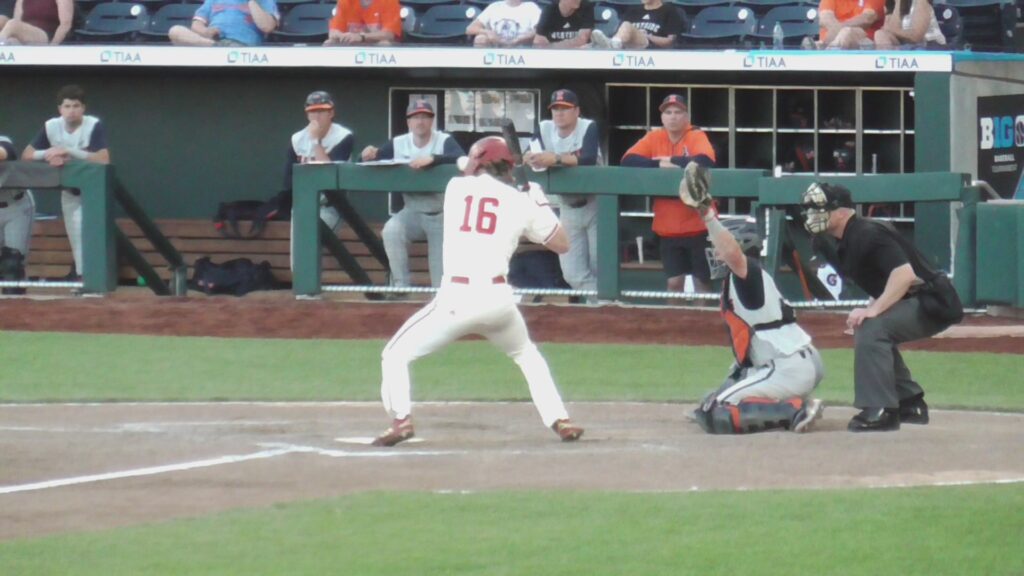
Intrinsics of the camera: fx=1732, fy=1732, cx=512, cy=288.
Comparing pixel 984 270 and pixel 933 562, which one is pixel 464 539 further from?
pixel 984 270

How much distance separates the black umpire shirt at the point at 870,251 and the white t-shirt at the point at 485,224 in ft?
4.86

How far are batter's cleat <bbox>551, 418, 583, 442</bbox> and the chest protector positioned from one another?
0.95 meters

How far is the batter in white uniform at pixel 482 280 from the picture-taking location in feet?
26.0

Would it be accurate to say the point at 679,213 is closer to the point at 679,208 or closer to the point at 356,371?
the point at 679,208

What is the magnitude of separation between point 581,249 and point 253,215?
142 inches

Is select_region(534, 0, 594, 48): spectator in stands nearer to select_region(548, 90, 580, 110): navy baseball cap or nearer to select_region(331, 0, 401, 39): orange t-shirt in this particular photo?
select_region(331, 0, 401, 39): orange t-shirt

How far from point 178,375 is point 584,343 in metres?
3.02

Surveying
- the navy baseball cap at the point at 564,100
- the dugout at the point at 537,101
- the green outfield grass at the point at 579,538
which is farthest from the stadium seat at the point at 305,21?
the green outfield grass at the point at 579,538

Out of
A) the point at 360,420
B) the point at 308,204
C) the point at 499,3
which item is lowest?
the point at 360,420

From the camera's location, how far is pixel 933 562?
Result: 548 centimetres

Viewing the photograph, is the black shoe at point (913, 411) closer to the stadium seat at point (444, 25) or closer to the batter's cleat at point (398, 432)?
the batter's cleat at point (398, 432)

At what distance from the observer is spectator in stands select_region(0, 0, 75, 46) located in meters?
16.0

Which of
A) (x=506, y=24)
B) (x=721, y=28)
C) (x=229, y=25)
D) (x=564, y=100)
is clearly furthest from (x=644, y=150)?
(x=229, y=25)

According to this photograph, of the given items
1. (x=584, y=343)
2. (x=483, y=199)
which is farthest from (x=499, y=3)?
(x=483, y=199)
